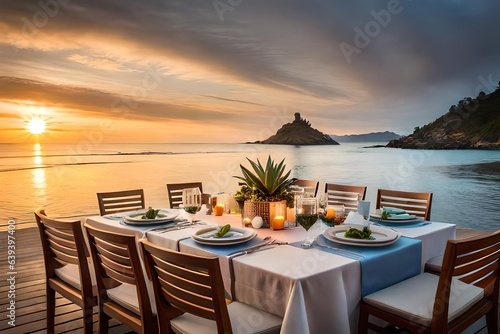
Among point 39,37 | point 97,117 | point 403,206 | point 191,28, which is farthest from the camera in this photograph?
point 97,117

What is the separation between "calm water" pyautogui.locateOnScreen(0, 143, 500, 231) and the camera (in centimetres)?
770

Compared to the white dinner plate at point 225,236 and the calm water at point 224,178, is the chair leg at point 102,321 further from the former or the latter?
the calm water at point 224,178

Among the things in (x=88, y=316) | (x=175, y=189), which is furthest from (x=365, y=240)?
(x=175, y=189)

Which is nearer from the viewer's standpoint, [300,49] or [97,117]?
[300,49]

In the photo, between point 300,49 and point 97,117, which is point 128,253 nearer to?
point 300,49

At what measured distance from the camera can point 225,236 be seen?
179 cm

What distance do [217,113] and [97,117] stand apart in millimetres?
3381

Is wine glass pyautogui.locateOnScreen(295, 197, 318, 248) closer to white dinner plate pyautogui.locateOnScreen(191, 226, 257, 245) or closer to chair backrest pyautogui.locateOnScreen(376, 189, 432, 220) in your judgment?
white dinner plate pyautogui.locateOnScreen(191, 226, 257, 245)

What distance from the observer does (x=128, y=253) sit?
1.55m

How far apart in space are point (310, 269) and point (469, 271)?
689 millimetres

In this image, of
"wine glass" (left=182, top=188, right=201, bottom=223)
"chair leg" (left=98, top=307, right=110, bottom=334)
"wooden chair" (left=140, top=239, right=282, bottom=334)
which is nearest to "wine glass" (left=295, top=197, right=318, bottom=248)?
"wooden chair" (left=140, top=239, right=282, bottom=334)

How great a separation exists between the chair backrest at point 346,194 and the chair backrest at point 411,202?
6.6 inches

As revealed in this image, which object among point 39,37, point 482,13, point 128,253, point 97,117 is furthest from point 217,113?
point 128,253

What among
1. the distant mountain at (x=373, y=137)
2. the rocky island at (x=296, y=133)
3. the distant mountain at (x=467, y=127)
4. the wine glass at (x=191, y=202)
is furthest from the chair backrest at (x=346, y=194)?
the rocky island at (x=296, y=133)
